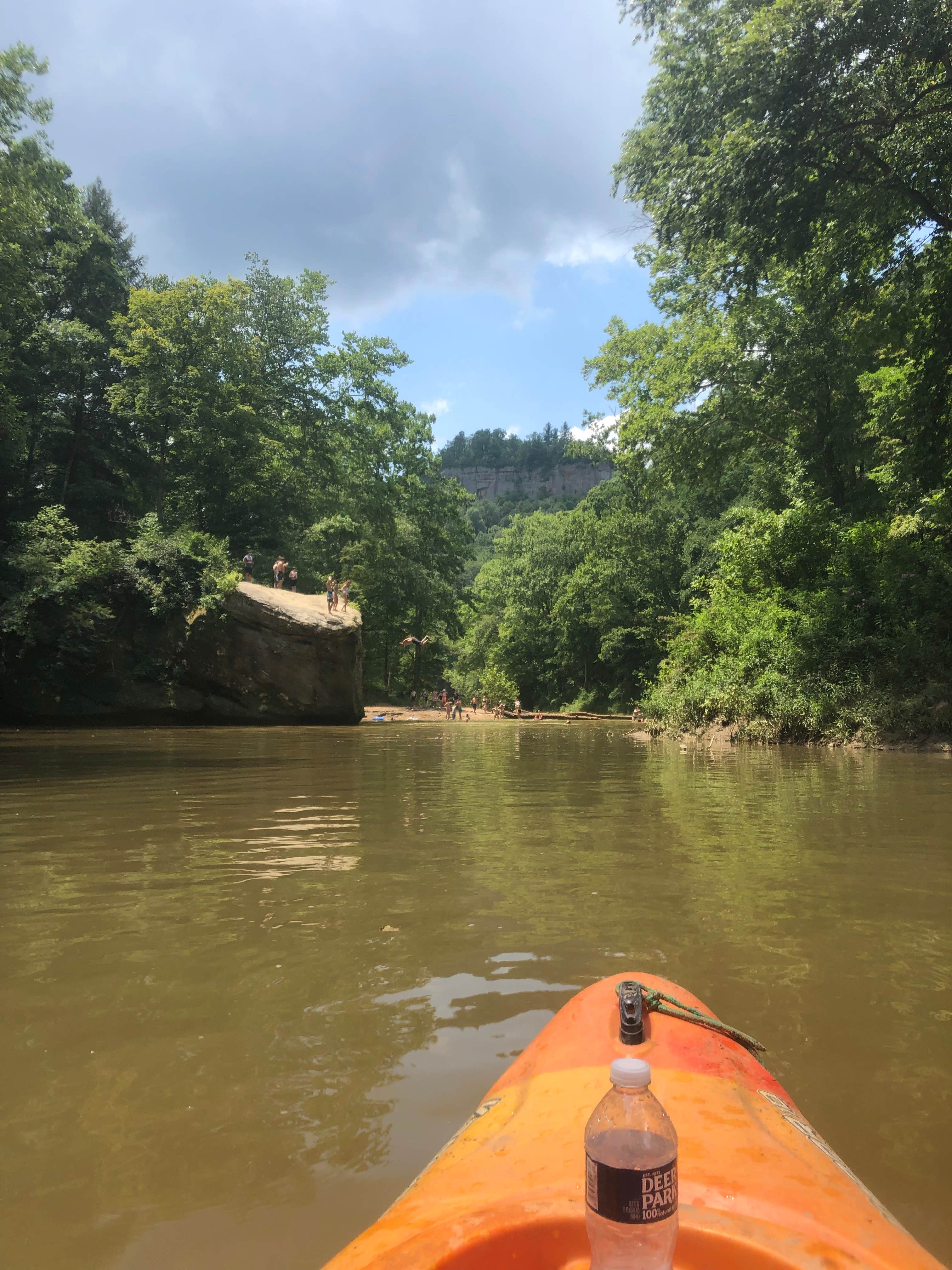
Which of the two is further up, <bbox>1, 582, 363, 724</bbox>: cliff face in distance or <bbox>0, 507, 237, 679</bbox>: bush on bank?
<bbox>0, 507, 237, 679</bbox>: bush on bank

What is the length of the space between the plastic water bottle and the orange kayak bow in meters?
0.06

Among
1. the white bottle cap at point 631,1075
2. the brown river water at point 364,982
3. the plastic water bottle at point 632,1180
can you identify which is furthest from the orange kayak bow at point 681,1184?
the brown river water at point 364,982

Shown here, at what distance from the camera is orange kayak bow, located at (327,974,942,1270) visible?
44.4 inches

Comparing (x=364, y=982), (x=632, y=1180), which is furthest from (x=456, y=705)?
(x=632, y=1180)

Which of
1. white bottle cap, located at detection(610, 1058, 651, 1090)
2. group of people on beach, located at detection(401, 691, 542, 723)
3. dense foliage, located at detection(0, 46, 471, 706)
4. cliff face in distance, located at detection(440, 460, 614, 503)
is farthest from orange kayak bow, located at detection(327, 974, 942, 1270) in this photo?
cliff face in distance, located at detection(440, 460, 614, 503)

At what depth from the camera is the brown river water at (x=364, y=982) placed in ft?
6.09

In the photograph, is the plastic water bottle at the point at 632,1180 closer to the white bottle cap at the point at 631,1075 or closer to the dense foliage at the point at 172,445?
the white bottle cap at the point at 631,1075

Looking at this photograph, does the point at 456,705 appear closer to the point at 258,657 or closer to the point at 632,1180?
the point at 258,657

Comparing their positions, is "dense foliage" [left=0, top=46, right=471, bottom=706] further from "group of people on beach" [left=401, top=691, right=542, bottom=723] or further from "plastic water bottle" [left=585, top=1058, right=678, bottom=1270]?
"plastic water bottle" [left=585, top=1058, right=678, bottom=1270]

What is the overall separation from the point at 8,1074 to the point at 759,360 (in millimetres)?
21305

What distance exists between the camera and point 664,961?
328cm

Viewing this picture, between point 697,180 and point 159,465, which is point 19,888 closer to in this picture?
point 697,180

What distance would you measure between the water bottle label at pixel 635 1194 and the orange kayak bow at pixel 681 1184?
0.25ft

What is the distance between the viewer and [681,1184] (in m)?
1.33
